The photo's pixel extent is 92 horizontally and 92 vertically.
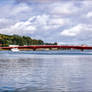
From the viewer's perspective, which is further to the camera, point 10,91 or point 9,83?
point 9,83

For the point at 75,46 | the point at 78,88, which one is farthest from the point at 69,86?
the point at 75,46

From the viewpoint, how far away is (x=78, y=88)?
27.6 m

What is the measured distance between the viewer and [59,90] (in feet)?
87.1

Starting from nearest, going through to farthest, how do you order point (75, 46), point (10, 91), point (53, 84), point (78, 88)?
point (10, 91)
point (78, 88)
point (53, 84)
point (75, 46)

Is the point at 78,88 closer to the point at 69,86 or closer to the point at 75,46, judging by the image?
the point at 69,86

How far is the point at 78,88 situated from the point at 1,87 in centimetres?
631

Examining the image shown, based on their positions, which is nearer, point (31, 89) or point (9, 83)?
point (31, 89)

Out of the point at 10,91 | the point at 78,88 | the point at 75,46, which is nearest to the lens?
the point at 10,91

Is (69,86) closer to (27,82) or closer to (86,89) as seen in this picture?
(86,89)

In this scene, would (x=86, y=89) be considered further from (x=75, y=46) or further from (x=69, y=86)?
(x=75, y=46)

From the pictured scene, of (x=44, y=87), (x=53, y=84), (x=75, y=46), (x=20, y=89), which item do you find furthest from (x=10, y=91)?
(x=75, y=46)

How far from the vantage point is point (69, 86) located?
1131 inches

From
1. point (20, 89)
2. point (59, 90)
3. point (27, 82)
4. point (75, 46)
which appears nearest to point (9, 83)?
point (27, 82)

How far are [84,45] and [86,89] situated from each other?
471ft
